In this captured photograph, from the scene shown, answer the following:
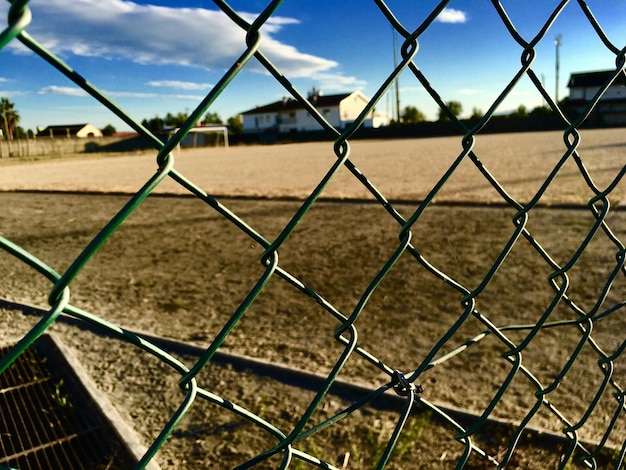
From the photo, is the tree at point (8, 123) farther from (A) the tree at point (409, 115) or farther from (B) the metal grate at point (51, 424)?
(A) the tree at point (409, 115)

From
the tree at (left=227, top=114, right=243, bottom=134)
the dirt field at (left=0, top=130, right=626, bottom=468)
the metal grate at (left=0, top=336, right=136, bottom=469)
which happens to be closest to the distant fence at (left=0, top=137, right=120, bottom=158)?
the tree at (left=227, top=114, right=243, bottom=134)

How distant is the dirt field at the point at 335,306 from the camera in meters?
2.17

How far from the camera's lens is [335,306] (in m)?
3.69

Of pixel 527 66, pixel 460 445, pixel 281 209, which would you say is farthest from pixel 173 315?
pixel 281 209

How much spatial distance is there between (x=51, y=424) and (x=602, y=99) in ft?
149

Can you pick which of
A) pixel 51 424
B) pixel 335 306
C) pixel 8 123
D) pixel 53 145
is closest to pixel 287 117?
pixel 53 145

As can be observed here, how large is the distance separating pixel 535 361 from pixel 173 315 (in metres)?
2.32

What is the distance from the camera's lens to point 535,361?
2670 millimetres

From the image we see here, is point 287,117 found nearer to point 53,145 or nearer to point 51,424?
point 53,145

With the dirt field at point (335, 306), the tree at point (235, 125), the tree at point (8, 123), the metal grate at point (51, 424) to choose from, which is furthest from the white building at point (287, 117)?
the metal grate at point (51, 424)

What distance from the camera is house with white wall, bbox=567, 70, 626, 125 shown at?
37.5 m

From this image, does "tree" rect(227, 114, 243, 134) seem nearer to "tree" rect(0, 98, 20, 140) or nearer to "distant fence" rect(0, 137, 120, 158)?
"distant fence" rect(0, 137, 120, 158)

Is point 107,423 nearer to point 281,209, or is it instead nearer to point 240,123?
point 281,209

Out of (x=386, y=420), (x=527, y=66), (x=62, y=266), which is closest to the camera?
(x=527, y=66)
